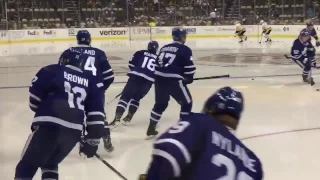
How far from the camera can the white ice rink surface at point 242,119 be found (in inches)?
163

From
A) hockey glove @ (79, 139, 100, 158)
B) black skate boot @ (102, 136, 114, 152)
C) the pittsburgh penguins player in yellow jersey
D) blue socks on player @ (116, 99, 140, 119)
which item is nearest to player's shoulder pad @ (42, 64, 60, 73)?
hockey glove @ (79, 139, 100, 158)

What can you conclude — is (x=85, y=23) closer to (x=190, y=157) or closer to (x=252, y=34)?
(x=252, y=34)

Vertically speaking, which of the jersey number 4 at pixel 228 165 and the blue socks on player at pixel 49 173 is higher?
the jersey number 4 at pixel 228 165

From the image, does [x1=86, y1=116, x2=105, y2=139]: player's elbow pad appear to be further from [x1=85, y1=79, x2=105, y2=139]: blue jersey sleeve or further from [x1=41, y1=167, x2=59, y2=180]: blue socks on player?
[x1=41, y1=167, x2=59, y2=180]: blue socks on player

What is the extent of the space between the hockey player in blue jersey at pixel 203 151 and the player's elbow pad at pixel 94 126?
1481 millimetres

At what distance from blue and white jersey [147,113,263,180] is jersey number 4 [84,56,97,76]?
8.49 feet

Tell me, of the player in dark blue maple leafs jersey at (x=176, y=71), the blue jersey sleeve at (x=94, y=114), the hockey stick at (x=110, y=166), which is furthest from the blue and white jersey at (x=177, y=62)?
the blue jersey sleeve at (x=94, y=114)

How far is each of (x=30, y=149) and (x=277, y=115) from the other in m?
3.98

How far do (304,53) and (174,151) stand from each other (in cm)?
794

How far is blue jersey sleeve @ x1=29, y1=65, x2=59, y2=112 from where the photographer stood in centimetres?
281

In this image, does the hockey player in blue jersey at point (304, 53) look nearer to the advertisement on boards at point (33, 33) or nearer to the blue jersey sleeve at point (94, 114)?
the blue jersey sleeve at point (94, 114)

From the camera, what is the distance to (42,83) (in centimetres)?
282

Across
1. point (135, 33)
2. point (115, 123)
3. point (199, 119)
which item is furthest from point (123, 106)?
point (135, 33)

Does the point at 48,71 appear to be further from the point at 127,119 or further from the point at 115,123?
the point at 127,119
